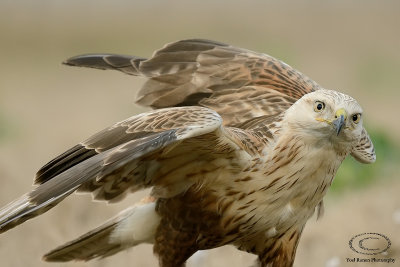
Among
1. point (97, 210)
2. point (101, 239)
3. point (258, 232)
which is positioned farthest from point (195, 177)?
point (97, 210)

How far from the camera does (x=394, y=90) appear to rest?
17.5 meters

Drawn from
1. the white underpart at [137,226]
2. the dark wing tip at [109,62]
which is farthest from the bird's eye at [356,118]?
the dark wing tip at [109,62]

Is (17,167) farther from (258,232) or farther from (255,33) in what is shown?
(255,33)

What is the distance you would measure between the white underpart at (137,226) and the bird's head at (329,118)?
3.93ft

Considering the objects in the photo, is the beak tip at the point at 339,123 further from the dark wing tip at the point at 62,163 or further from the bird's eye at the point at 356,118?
the dark wing tip at the point at 62,163

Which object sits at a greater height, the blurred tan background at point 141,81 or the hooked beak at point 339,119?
the hooked beak at point 339,119

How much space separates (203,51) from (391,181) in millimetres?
3061

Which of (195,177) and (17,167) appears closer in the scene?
(195,177)

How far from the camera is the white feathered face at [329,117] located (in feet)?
21.4

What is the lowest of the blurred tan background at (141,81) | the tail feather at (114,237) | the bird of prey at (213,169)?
the blurred tan background at (141,81)

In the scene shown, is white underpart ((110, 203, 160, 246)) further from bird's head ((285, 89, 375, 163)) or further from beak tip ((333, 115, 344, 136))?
beak tip ((333, 115, 344, 136))

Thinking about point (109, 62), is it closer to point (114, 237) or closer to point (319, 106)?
point (114, 237)

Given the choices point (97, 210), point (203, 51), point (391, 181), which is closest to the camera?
point (203, 51)

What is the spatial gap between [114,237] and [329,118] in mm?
1866
